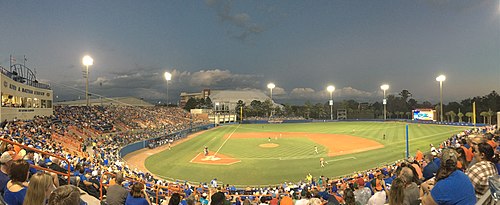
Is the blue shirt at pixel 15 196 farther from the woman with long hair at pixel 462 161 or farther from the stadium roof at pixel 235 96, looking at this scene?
the stadium roof at pixel 235 96

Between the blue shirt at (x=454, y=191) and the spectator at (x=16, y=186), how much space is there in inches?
215

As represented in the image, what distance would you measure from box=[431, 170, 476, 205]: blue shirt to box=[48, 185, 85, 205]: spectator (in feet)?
14.1

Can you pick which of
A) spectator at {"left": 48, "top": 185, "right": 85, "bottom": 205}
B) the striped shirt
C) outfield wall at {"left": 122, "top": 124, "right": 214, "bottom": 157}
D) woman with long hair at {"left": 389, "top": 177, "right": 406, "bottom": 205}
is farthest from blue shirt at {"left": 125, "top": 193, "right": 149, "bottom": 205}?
outfield wall at {"left": 122, "top": 124, "right": 214, "bottom": 157}

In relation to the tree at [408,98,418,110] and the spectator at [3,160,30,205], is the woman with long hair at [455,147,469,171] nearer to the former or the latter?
the spectator at [3,160,30,205]

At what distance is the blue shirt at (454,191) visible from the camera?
11.3 ft

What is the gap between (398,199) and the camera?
3805mm

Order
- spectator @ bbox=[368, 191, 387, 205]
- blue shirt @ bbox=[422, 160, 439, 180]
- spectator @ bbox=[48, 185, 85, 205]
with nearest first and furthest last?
spectator @ bbox=[48, 185, 85, 205] → spectator @ bbox=[368, 191, 387, 205] → blue shirt @ bbox=[422, 160, 439, 180]

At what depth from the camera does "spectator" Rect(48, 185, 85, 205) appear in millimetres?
2487

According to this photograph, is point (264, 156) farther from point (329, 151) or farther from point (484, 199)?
point (484, 199)

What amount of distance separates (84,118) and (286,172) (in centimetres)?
2735

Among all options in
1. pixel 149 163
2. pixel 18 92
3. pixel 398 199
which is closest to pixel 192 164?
pixel 149 163

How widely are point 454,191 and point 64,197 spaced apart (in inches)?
178

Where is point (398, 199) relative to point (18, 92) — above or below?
below

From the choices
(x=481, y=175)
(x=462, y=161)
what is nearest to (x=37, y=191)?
(x=481, y=175)
